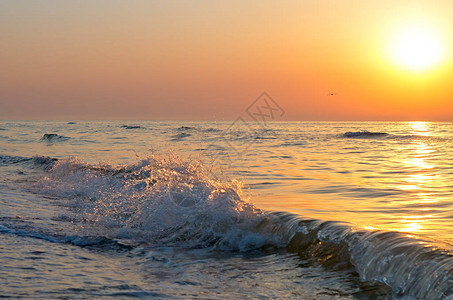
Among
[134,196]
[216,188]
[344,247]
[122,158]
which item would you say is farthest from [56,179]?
[344,247]

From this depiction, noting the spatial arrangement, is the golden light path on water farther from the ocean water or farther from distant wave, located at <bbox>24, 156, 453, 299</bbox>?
distant wave, located at <bbox>24, 156, 453, 299</bbox>

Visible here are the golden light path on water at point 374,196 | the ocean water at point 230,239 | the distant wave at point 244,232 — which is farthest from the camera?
the golden light path on water at point 374,196

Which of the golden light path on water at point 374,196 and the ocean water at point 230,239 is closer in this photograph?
the ocean water at point 230,239

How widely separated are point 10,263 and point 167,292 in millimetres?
1945

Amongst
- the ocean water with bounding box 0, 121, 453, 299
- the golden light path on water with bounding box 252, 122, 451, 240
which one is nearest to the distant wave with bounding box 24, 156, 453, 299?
the ocean water with bounding box 0, 121, 453, 299

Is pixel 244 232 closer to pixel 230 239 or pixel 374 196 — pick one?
pixel 230 239

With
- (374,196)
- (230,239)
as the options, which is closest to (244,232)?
(230,239)

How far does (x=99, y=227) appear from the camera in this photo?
318 inches

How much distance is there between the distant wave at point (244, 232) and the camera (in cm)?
500

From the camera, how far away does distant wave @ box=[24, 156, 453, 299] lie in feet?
16.4

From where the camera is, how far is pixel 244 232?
7.31 meters

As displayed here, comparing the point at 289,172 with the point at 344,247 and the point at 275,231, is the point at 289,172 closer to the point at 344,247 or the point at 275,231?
the point at 275,231

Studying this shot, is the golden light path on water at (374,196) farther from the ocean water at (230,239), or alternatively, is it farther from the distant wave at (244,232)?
the distant wave at (244,232)

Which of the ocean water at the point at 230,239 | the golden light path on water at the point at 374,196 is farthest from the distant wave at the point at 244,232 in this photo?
the golden light path on water at the point at 374,196
